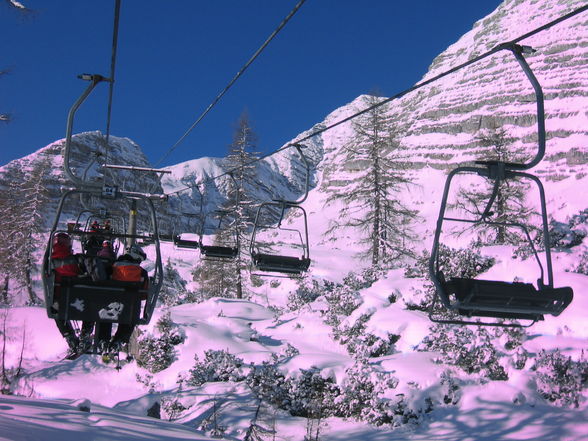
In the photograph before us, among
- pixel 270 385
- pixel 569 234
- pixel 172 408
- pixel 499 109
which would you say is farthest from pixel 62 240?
pixel 499 109

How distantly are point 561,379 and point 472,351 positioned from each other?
76.2 inches

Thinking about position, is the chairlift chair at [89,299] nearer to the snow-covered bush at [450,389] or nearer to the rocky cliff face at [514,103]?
the snow-covered bush at [450,389]

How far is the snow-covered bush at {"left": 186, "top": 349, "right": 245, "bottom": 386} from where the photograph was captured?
41.9 ft

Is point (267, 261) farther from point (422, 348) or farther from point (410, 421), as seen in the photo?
point (422, 348)

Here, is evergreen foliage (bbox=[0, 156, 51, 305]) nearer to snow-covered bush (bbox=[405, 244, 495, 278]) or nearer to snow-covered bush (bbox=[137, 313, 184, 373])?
snow-covered bush (bbox=[137, 313, 184, 373])

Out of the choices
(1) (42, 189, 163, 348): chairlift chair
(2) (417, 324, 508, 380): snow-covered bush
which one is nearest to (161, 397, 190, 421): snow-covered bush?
(2) (417, 324, 508, 380): snow-covered bush

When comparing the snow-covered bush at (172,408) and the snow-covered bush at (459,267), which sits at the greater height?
the snow-covered bush at (459,267)

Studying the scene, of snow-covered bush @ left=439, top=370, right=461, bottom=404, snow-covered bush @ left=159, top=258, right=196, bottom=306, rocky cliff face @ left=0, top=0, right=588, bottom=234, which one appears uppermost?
rocky cliff face @ left=0, top=0, right=588, bottom=234

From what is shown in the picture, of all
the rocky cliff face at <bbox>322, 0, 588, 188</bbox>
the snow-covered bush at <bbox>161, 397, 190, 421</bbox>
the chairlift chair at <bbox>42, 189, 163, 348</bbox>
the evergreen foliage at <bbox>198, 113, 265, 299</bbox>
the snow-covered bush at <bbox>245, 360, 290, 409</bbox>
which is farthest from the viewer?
the rocky cliff face at <bbox>322, 0, 588, 188</bbox>

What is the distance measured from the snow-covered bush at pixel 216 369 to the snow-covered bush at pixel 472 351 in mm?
5551

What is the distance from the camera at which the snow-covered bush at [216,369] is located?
12.8 meters

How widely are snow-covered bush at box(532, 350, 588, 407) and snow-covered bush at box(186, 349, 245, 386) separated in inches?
293

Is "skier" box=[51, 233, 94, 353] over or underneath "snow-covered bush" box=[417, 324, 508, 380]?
over

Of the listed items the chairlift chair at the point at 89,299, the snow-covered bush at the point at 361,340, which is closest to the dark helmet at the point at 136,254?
the chairlift chair at the point at 89,299
